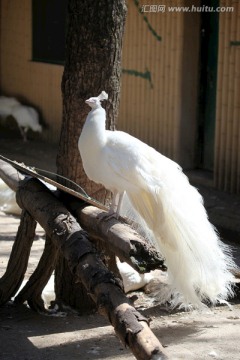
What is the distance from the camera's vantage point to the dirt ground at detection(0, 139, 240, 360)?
5.15 meters

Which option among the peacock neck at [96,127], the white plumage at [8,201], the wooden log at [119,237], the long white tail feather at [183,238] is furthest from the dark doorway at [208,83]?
the peacock neck at [96,127]

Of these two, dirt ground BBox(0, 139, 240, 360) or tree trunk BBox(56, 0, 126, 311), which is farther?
tree trunk BBox(56, 0, 126, 311)

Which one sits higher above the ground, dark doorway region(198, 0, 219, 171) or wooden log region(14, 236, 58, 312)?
dark doorway region(198, 0, 219, 171)

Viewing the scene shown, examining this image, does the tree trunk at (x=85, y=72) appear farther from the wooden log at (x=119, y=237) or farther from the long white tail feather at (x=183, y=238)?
the long white tail feather at (x=183, y=238)

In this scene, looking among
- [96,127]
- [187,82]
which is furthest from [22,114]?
[96,127]

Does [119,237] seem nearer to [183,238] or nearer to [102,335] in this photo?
[183,238]

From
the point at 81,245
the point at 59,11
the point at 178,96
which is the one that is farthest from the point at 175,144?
the point at 81,245

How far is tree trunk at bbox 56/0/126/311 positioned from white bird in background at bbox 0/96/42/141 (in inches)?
246

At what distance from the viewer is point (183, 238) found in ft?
16.8

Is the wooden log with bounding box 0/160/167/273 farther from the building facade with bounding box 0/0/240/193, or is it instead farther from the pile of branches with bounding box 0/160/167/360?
the building facade with bounding box 0/0/240/193

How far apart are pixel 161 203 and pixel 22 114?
7.34 meters

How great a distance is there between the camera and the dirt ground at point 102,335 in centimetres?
515

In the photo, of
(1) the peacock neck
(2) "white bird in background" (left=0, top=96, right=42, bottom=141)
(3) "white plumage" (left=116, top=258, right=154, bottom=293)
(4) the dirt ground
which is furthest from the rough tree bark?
(2) "white bird in background" (left=0, top=96, right=42, bottom=141)

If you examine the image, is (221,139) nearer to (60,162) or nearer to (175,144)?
(175,144)
